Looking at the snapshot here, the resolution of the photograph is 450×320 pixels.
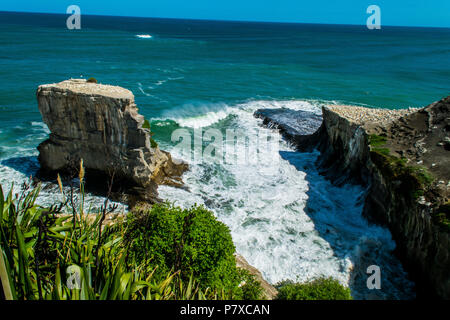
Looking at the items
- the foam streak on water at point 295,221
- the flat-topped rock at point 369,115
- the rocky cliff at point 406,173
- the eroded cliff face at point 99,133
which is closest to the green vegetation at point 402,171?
the rocky cliff at point 406,173

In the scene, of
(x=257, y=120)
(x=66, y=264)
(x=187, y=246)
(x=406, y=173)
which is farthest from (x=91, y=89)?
(x=257, y=120)

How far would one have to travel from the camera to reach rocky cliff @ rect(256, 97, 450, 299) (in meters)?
13.3

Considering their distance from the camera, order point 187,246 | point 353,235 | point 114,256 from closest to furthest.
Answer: point 114,256 → point 187,246 → point 353,235

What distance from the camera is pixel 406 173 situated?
15.9 m

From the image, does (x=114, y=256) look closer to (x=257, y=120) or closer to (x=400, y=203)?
(x=400, y=203)

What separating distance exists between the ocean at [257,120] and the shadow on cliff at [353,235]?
6 cm

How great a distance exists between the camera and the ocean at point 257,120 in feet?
54.0

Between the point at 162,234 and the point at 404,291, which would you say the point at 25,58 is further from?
the point at 404,291

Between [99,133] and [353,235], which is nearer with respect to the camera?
[353,235]

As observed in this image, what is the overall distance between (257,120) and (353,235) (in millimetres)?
20005

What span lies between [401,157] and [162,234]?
1335 centimetres

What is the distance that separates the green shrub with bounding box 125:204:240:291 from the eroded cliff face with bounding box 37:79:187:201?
883 centimetres

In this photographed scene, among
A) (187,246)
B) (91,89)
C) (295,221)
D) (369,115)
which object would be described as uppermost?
(91,89)

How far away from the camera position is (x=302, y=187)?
A: 22.7m
